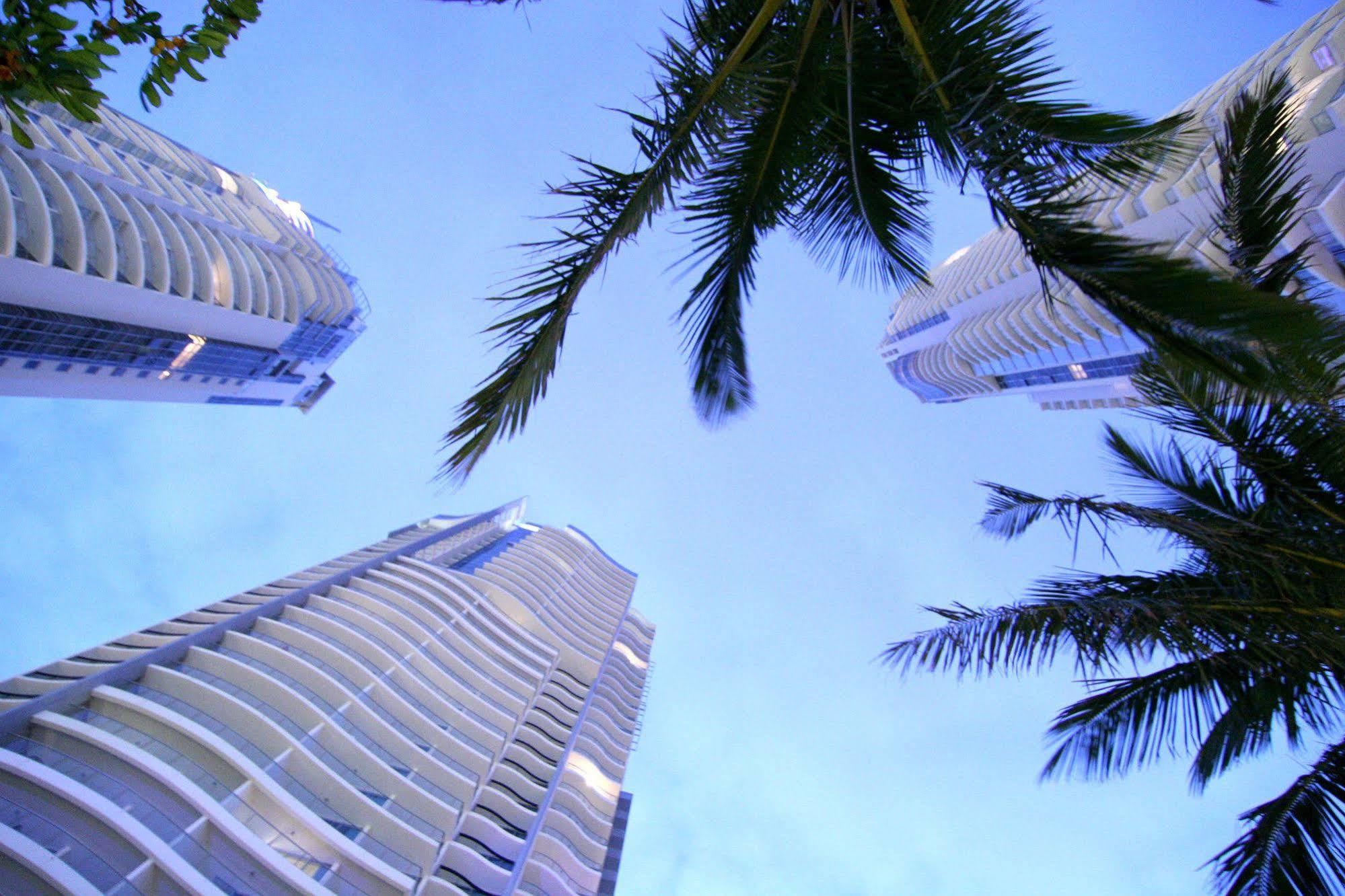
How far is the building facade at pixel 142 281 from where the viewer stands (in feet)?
70.3

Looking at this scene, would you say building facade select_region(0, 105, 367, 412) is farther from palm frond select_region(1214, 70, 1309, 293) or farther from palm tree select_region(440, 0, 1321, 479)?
palm frond select_region(1214, 70, 1309, 293)

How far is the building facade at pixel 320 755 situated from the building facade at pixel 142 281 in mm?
12714

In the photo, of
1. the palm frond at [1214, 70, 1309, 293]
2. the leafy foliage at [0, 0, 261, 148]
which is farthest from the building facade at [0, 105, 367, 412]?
the palm frond at [1214, 70, 1309, 293]

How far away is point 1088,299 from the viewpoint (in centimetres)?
618

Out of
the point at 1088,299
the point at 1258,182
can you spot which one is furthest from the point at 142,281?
the point at 1258,182

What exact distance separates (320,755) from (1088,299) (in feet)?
56.8

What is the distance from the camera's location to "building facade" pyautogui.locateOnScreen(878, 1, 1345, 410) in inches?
472

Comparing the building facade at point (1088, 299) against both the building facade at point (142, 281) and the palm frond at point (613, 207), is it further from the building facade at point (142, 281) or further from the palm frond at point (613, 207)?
the building facade at point (142, 281)

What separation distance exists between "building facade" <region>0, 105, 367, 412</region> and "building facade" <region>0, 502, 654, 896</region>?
12.7 meters

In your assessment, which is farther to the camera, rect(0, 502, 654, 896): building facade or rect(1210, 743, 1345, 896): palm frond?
rect(0, 502, 654, 896): building facade

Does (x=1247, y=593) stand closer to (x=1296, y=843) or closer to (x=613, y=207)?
(x=1296, y=843)

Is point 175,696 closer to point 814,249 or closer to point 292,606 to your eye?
point 292,606

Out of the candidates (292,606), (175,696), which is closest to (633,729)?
(292,606)

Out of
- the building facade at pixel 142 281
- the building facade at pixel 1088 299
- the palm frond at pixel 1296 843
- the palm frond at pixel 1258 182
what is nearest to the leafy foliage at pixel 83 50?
the building facade at pixel 1088 299
